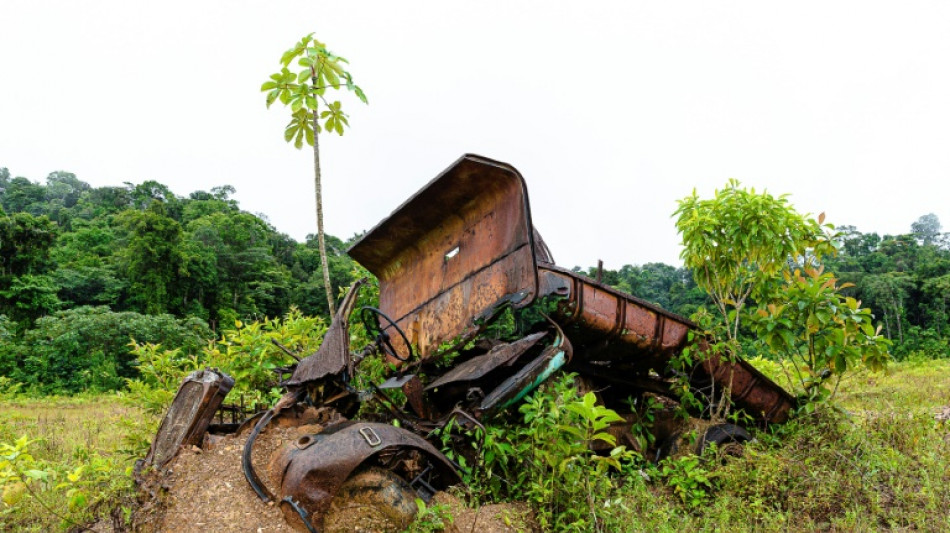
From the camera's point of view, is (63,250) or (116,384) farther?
(63,250)

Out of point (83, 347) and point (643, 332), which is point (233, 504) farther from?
point (83, 347)

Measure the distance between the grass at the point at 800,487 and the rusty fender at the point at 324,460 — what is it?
3.49 feet

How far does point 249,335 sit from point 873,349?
18.7ft

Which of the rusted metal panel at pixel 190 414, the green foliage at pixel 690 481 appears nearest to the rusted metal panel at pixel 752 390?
the green foliage at pixel 690 481

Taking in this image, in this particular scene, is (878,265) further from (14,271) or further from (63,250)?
(63,250)

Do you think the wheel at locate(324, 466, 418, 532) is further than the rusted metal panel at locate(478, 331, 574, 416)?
No

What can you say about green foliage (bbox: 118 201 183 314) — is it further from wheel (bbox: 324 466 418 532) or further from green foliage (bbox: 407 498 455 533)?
green foliage (bbox: 407 498 455 533)

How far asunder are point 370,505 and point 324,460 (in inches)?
14.3

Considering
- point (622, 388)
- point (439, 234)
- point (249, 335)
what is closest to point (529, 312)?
point (439, 234)

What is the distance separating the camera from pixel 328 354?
398cm

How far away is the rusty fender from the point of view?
305 cm

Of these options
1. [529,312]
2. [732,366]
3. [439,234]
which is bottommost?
[732,366]

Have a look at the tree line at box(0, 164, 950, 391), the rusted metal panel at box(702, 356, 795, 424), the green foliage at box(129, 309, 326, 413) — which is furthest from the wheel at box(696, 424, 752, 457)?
the tree line at box(0, 164, 950, 391)

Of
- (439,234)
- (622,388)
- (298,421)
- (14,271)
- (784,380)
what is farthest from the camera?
(14,271)
